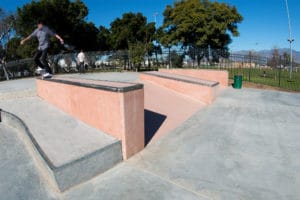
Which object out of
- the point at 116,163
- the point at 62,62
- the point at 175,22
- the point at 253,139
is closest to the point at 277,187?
the point at 253,139

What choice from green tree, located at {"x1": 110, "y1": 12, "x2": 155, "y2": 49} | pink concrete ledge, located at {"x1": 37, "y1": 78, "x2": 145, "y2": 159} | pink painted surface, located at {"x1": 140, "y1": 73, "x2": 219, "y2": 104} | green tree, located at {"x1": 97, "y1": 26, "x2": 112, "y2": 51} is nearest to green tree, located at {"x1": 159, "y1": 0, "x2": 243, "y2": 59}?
green tree, located at {"x1": 110, "y1": 12, "x2": 155, "y2": 49}

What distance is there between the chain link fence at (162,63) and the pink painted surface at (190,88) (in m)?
7.28

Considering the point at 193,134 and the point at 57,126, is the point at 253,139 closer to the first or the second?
the point at 193,134

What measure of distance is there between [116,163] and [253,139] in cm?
295

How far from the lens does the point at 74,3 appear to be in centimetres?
2409

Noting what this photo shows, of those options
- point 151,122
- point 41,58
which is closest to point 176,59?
point 41,58

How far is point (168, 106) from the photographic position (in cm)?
673

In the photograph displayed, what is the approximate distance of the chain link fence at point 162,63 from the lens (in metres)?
14.8

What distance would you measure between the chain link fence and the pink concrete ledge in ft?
38.7

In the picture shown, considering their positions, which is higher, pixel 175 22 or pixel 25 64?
pixel 175 22

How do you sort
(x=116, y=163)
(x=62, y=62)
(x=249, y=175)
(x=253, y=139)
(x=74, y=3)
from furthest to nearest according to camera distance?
(x=74, y=3)
(x=62, y=62)
(x=253, y=139)
(x=116, y=163)
(x=249, y=175)

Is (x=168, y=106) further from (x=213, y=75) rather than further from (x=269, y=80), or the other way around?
(x=269, y=80)

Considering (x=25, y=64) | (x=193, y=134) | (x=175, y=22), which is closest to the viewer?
(x=193, y=134)

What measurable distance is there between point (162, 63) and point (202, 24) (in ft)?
44.4
